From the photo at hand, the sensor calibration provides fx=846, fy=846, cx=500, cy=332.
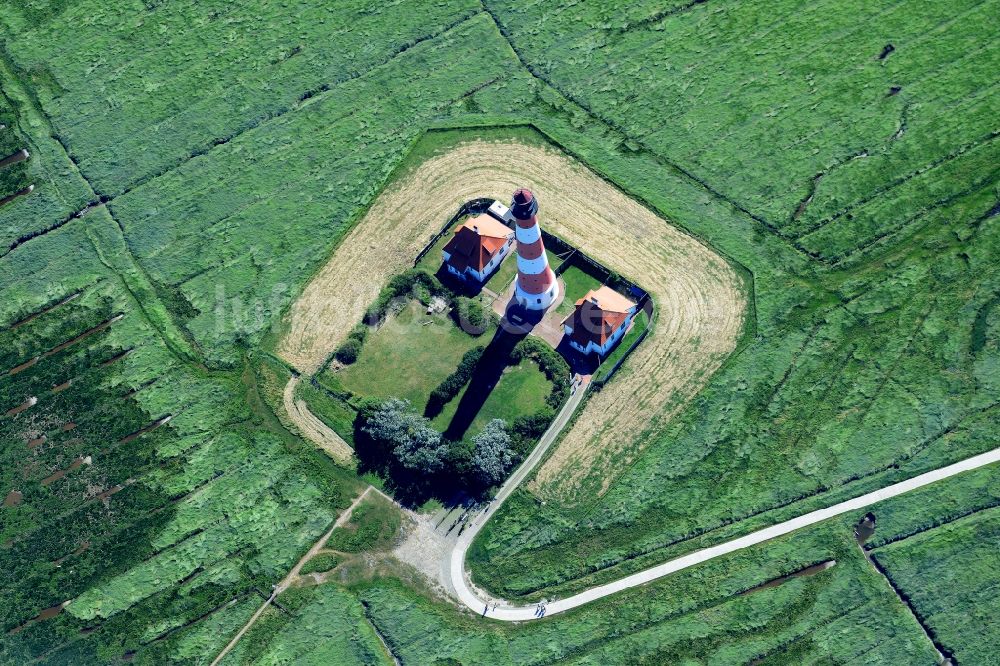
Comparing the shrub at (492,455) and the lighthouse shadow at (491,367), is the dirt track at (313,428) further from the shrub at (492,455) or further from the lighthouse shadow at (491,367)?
the shrub at (492,455)

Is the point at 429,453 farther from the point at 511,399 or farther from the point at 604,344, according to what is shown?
the point at 604,344

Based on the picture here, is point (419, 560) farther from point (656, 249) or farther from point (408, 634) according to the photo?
point (656, 249)

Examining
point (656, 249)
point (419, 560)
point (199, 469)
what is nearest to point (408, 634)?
point (419, 560)

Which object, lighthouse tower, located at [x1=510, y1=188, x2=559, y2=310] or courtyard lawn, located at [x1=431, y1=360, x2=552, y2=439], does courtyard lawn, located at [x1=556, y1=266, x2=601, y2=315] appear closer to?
lighthouse tower, located at [x1=510, y1=188, x2=559, y2=310]

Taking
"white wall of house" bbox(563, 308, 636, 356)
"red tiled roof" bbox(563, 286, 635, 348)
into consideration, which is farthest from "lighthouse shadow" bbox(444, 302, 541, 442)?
"red tiled roof" bbox(563, 286, 635, 348)

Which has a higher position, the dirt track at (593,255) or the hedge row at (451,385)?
the dirt track at (593,255)

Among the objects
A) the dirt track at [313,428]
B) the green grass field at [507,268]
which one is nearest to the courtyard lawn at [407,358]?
the green grass field at [507,268]
